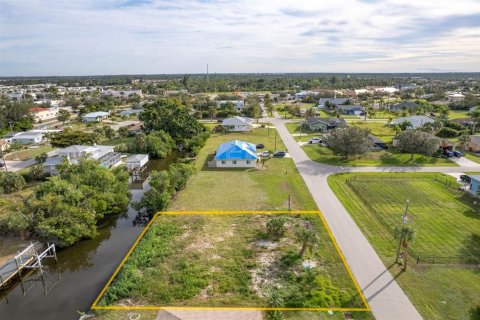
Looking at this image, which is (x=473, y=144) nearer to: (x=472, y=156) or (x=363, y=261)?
(x=472, y=156)

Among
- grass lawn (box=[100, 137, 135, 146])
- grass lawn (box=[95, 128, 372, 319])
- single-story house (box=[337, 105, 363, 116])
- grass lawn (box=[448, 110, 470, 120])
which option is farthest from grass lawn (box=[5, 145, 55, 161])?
grass lawn (box=[448, 110, 470, 120])

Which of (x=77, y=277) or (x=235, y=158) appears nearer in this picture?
(x=77, y=277)

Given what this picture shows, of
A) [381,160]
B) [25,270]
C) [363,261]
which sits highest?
[381,160]

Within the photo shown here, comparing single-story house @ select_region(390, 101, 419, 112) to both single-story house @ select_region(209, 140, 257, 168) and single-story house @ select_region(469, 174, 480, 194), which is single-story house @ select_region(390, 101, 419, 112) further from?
single-story house @ select_region(209, 140, 257, 168)

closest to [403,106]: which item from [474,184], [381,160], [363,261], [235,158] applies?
[381,160]

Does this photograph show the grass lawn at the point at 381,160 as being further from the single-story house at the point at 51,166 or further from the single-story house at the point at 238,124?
the single-story house at the point at 51,166

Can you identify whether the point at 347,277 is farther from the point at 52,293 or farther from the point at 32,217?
the point at 32,217
